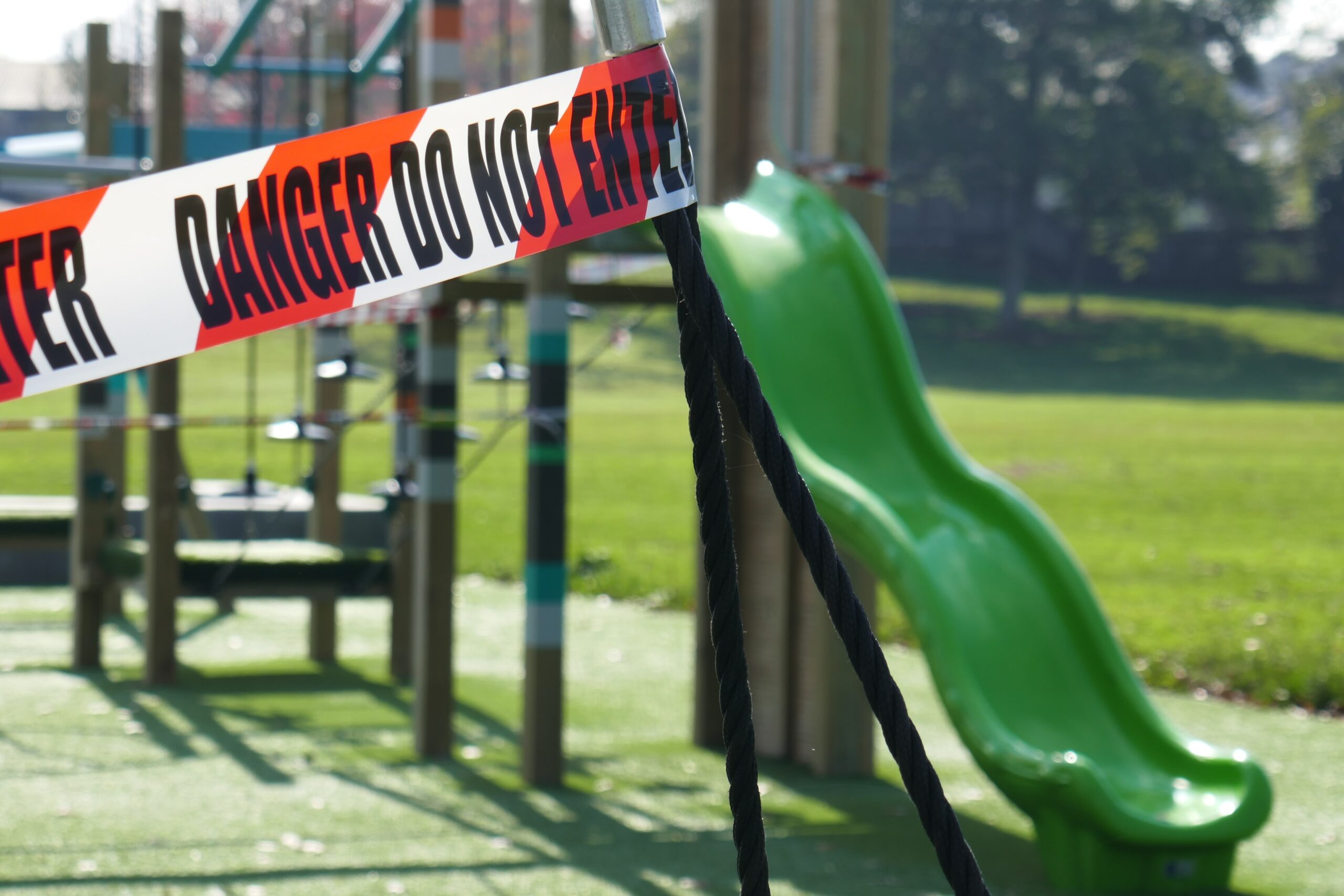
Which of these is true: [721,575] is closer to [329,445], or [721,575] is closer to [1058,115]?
[329,445]

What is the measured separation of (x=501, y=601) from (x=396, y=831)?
5517 mm

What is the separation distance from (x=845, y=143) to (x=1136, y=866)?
2.75m

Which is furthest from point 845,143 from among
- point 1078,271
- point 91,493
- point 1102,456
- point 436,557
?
point 1078,271

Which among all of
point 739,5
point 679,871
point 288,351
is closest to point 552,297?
point 739,5

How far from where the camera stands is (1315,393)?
32.7 m

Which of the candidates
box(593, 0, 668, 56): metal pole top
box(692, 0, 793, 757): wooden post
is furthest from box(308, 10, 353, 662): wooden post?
box(593, 0, 668, 56): metal pole top

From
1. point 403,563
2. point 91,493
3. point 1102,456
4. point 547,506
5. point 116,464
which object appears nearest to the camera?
point 547,506

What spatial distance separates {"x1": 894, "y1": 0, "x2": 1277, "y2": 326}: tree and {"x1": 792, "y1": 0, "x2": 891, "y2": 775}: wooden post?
34.5 metres

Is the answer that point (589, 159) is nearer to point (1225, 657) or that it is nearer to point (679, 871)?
point (679, 871)

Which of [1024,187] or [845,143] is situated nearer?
[845,143]

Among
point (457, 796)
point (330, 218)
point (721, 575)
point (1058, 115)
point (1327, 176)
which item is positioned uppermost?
point (1058, 115)

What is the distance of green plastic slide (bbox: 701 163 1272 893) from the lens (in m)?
4.28

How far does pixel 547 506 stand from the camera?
18.4ft

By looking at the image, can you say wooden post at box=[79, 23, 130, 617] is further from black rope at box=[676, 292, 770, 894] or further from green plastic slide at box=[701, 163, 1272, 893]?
black rope at box=[676, 292, 770, 894]
